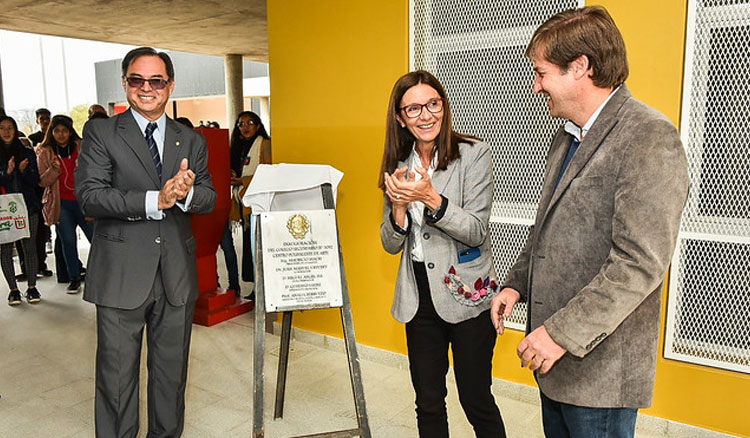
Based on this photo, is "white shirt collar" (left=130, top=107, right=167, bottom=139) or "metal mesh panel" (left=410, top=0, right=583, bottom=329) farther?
"metal mesh panel" (left=410, top=0, right=583, bottom=329)

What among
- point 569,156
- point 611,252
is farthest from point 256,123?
point 611,252

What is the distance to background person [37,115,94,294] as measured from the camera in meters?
5.62

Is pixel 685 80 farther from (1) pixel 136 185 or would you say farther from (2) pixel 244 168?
(2) pixel 244 168

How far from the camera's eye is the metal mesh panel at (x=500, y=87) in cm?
304

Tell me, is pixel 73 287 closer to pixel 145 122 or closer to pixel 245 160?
pixel 245 160

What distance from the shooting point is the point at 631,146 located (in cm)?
120

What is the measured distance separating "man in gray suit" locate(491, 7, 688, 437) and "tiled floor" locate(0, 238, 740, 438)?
168cm

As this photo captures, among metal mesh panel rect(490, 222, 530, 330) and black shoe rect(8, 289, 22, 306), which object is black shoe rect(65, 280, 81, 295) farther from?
metal mesh panel rect(490, 222, 530, 330)

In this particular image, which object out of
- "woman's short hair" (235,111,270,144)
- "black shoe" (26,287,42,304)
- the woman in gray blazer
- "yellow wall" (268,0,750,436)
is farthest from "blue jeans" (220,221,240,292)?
the woman in gray blazer

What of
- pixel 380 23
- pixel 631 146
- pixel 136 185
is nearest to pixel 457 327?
pixel 631 146

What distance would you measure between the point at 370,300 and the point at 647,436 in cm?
181

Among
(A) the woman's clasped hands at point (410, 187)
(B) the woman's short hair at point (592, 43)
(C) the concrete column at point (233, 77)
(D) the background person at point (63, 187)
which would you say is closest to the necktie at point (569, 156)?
(B) the woman's short hair at point (592, 43)

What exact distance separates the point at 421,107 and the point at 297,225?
0.96m

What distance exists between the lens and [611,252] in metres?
1.21
